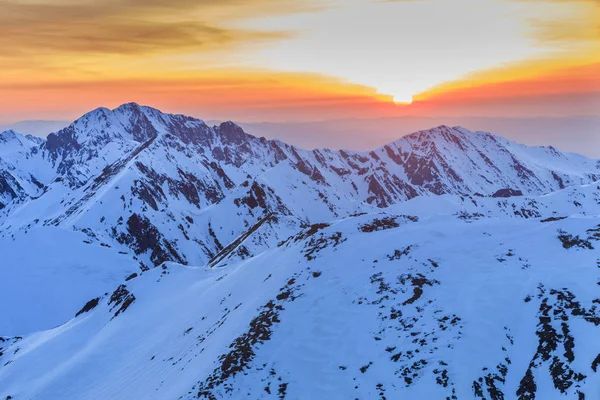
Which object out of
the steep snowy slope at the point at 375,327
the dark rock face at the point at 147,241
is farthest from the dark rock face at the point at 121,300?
the dark rock face at the point at 147,241

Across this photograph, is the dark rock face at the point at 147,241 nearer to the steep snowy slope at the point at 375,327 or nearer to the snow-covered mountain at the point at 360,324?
the snow-covered mountain at the point at 360,324

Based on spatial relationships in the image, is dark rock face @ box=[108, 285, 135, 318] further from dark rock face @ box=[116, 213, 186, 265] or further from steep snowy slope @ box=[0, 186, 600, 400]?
dark rock face @ box=[116, 213, 186, 265]

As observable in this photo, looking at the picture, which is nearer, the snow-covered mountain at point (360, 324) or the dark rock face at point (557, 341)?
the dark rock face at point (557, 341)

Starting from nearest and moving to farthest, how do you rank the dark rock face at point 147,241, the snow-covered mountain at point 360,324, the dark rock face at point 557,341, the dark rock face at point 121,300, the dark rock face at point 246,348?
the dark rock face at point 557,341
the snow-covered mountain at point 360,324
the dark rock face at point 246,348
the dark rock face at point 121,300
the dark rock face at point 147,241

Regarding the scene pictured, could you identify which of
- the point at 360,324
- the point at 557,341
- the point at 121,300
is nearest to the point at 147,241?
the point at 121,300

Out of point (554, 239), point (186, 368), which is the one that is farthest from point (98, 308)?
point (554, 239)

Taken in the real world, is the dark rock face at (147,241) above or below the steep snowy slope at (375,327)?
below

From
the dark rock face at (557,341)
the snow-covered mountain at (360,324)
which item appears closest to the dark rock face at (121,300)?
the snow-covered mountain at (360,324)

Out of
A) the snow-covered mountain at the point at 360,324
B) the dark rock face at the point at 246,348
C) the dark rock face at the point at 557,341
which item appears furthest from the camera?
the dark rock face at the point at 246,348

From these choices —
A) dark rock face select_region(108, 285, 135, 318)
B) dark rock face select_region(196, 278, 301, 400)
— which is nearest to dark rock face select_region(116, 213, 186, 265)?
dark rock face select_region(108, 285, 135, 318)

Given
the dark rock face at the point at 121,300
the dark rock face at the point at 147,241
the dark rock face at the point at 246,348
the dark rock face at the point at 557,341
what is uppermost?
the dark rock face at the point at 557,341
